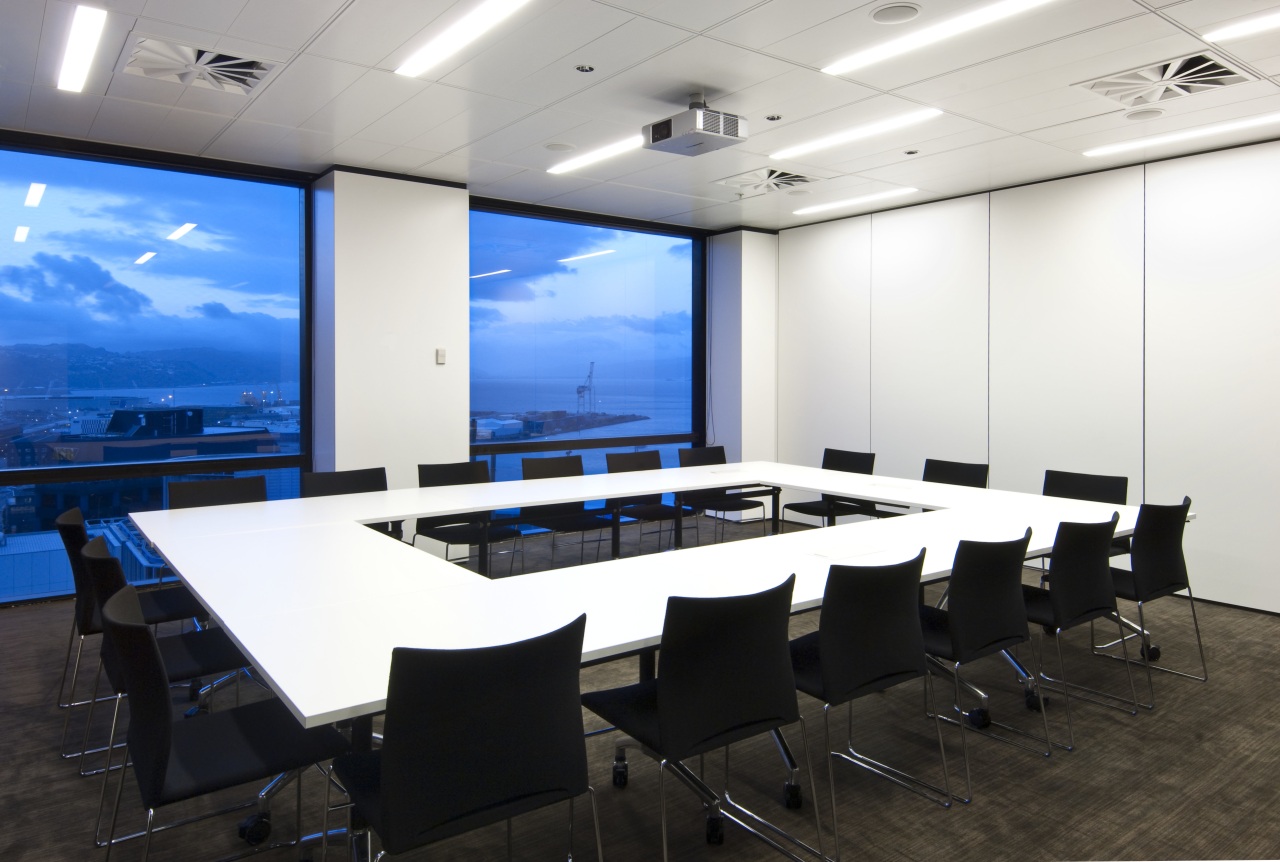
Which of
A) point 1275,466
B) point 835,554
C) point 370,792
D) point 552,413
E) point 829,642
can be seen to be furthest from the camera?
point 552,413

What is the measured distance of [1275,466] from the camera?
5379 millimetres

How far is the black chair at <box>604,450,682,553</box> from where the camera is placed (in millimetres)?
6156

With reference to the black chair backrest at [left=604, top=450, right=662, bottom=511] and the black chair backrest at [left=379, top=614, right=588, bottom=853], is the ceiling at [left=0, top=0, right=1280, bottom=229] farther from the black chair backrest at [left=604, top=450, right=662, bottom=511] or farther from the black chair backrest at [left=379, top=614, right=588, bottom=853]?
the black chair backrest at [left=379, top=614, right=588, bottom=853]

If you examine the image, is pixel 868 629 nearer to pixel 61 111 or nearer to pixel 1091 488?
pixel 1091 488

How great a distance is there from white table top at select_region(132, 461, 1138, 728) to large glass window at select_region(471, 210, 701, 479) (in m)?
2.63

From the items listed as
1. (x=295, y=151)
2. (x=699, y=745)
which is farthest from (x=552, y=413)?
(x=699, y=745)

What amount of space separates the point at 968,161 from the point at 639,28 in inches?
131

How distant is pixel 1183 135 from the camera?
531cm

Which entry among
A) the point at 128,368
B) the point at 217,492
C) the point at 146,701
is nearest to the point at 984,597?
the point at 146,701

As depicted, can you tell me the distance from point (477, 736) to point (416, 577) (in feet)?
4.08

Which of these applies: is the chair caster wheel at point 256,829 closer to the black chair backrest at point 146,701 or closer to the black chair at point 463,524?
the black chair backrest at point 146,701

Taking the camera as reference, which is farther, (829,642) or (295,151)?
(295,151)

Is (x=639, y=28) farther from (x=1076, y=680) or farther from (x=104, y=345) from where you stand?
(x=104, y=345)

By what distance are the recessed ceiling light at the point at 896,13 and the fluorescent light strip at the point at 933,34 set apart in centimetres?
20
